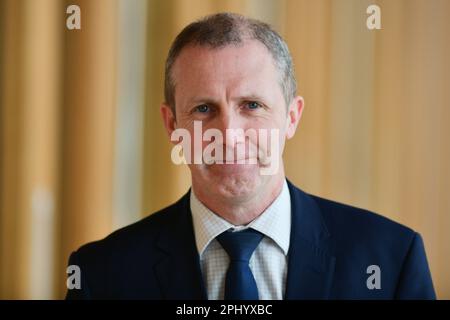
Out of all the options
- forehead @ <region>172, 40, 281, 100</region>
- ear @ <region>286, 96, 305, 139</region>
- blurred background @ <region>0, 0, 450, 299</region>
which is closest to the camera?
forehead @ <region>172, 40, 281, 100</region>

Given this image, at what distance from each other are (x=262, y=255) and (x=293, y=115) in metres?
0.33

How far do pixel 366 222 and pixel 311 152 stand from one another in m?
0.26

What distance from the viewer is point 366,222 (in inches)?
48.9

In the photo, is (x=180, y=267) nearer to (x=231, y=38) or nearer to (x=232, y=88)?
(x=232, y=88)

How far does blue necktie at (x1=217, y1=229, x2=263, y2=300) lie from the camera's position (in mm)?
1182

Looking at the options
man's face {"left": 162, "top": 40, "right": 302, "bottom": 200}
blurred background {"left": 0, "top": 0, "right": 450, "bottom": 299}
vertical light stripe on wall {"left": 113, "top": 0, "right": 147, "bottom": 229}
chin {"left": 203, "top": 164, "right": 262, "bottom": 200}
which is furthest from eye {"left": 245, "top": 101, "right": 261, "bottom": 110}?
vertical light stripe on wall {"left": 113, "top": 0, "right": 147, "bottom": 229}

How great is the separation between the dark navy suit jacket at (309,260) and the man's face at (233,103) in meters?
0.13

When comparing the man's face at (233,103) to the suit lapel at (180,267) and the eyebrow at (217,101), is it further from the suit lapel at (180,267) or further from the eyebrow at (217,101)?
the suit lapel at (180,267)

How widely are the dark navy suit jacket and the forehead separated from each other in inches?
10.6

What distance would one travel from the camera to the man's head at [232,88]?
116 cm

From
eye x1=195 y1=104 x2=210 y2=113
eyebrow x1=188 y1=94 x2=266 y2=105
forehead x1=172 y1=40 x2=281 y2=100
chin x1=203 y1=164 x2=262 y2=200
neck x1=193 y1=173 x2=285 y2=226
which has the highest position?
forehead x1=172 y1=40 x2=281 y2=100

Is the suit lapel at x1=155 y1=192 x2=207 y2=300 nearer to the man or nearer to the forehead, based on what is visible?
the man
